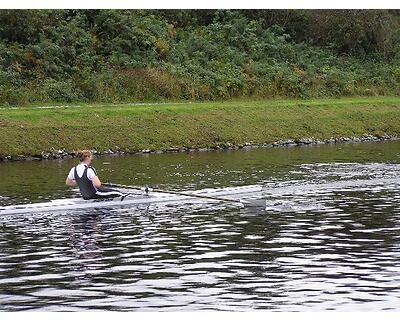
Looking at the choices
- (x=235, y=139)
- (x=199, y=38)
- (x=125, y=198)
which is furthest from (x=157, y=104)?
(x=125, y=198)

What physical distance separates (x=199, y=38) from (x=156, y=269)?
52.5 metres

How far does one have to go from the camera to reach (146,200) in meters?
33.5

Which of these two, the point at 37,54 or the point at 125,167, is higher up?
the point at 37,54

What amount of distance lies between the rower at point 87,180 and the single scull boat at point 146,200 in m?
0.21

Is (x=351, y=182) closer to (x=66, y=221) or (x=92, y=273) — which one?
(x=66, y=221)

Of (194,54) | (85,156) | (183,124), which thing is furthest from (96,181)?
(194,54)

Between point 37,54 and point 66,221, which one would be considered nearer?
point 66,221

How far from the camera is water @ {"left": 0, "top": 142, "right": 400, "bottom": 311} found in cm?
1891

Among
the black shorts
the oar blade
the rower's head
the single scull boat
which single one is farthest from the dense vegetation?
the oar blade

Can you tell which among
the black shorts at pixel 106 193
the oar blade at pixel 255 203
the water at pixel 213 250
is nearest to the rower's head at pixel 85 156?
the black shorts at pixel 106 193

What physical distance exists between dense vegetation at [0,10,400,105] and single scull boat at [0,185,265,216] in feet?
88.3

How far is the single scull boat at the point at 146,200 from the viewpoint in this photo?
30812mm

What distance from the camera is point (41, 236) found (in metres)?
26.6

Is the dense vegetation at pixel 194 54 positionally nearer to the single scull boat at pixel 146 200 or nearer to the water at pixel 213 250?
the water at pixel 213 250
